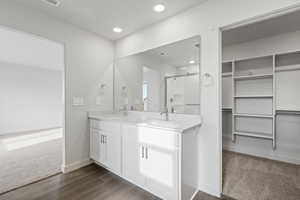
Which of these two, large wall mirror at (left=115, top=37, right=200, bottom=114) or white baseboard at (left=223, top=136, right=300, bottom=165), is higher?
large wall mirror at (left=115, top=37, right=200, bottom=114)

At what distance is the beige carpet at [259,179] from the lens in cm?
180

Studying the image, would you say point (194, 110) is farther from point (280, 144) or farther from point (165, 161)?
point (280, 144)

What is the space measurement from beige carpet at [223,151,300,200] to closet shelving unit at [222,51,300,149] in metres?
0.49

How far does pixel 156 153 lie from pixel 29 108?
6.18 meters

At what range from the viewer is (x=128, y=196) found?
1.78m

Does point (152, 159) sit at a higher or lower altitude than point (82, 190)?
higher

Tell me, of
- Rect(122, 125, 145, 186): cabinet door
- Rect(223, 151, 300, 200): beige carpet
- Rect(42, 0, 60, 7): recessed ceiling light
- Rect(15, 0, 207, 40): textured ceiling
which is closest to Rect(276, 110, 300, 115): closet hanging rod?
Rect(223, 151, 300, 200): beige carpet

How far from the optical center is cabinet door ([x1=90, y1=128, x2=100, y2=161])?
2.48 meters

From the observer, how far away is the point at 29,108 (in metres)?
5.45

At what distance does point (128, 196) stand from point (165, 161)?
0.74 metres

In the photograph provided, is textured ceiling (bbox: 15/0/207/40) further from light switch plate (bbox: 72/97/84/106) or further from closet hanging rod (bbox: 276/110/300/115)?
closet hanging rod (bbox: 276/110/300/115)

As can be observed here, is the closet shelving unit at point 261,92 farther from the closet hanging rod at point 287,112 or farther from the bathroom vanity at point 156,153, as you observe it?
Answer: the bathroom vanity at point 156,153

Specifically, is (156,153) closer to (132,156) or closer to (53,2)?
(132,156)

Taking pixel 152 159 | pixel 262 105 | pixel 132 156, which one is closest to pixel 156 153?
pixel 152 159
